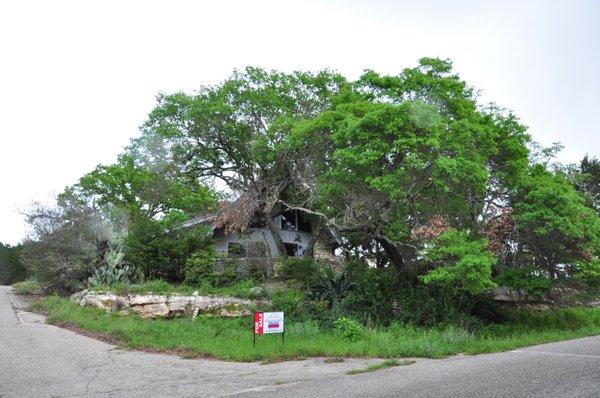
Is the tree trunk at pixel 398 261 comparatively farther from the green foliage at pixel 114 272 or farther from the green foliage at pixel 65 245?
the green foliage at pixel 65 245

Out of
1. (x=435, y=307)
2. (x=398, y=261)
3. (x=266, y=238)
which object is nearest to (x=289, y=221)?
(x=266, y=238)

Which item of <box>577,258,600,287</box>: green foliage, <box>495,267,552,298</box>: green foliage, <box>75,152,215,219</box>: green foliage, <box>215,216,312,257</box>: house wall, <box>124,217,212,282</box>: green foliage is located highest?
<box>75,152,215,219</box>: green foliage

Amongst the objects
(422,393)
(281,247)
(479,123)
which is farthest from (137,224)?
(422,393)

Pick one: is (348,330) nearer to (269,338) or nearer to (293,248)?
(269,338)

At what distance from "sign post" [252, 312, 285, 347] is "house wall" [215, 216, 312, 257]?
11732 mm

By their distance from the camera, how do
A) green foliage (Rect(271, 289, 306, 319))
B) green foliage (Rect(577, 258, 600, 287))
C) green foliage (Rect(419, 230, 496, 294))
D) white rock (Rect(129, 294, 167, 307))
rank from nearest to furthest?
green foliage (Rect(419, 230, 496, 294)) → green foliage (Rect(577, 258, 600, 287)) → white rock (Rect(129, 294, 167, 307)) → green foliage (Rect(271, 289, 306, 319))

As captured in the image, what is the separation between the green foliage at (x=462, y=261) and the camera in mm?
11773

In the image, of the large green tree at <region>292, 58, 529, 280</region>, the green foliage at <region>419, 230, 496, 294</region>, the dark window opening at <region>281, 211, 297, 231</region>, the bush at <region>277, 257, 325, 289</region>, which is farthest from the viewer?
the dark window opening at <region>281, 211, 297, 231</region>

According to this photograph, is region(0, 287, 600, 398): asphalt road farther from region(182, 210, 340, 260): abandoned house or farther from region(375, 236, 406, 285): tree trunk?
region(182, 210, 340, 260): abandoned house

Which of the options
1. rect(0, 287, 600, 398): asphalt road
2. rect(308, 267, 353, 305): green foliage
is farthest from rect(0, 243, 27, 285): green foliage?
rect(308, 267, 353, 305): green foliage

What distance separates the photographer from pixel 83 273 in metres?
17.9

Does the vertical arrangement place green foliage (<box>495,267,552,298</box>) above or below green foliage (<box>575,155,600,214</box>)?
A: below

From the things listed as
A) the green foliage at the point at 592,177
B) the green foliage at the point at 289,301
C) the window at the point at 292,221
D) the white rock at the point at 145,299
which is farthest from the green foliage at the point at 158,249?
the green foliage at the point at 592,177

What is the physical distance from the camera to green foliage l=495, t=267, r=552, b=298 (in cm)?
1436
